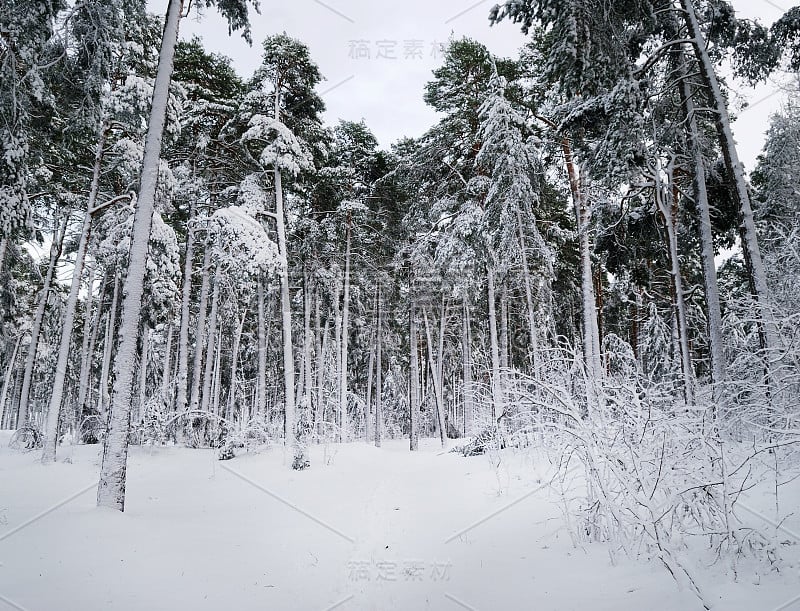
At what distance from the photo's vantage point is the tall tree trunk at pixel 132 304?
5.61m

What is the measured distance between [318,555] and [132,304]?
4.10 meters

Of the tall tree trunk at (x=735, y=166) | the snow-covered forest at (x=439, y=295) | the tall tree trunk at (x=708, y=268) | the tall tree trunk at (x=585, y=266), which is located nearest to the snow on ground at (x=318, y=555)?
the snow-covered forest at (x=439, y=295)

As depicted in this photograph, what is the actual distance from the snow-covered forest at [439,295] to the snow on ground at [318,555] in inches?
1.7

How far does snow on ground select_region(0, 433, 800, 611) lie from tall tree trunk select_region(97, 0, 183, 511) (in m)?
0.41

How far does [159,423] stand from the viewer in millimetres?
12992

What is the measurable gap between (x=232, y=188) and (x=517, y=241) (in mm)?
8872

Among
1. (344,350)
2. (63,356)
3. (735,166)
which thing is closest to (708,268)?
(735,166)

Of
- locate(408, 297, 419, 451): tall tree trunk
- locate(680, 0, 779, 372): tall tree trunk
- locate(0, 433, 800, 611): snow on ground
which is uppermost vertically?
locate(680, 0, 779, 372): tall tree trunk

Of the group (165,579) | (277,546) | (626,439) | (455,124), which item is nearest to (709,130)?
(455,124)

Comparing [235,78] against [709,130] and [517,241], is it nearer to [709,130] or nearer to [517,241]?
[517,241]

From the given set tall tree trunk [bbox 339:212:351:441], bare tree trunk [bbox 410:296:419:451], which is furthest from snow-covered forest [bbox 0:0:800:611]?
bare tree trunk [bbox 410:296:419:451]

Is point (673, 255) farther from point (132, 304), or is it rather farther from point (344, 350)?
point (132, 304)

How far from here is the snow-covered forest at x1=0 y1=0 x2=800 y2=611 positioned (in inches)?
149

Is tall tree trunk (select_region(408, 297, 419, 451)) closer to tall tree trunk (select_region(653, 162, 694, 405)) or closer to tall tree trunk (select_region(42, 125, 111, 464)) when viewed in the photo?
tall tree trunk (select_region(653, 162, 694, 405))
